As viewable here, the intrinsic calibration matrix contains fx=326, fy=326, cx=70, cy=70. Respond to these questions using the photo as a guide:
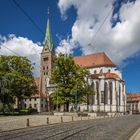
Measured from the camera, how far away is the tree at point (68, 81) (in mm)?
71000

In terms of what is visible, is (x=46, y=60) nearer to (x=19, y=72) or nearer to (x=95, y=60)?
(x=95, y=60)

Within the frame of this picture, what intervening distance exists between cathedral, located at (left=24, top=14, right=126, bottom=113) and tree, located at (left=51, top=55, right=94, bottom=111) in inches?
1404

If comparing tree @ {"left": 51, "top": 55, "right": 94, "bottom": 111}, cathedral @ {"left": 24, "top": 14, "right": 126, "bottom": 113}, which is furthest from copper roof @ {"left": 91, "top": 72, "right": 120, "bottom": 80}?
tree @ {"left": 51, "top": 55, "right": 94, "bottom": 111}

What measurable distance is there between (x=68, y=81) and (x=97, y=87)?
47.1m

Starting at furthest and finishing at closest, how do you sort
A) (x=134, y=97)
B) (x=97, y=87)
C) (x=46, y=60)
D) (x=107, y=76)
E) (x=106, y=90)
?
1. (x=134, y=97)
2. (x=46, y=60)
3. (x=107, y=76)
4. (x=106, y=90)
5. (x=97, y=87)

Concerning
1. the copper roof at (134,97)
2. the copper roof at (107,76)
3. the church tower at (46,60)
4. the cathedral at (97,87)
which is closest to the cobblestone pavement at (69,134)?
the cathedral at (97,87)

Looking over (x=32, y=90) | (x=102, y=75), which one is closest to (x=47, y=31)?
(x=102, y=75)

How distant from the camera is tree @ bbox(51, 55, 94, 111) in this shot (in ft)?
233

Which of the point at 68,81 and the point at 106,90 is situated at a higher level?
the point at 68,81

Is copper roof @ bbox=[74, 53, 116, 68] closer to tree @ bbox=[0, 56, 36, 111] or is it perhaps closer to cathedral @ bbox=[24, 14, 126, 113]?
cathedral @ bbox=[24, 14, 126, 113]

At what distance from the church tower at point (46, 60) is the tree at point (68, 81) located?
5532cm

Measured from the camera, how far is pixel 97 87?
390 ft

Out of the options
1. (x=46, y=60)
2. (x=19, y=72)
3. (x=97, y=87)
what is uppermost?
(x=46, y=60)

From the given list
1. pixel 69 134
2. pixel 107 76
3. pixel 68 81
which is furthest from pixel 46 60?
pixel 69 134
